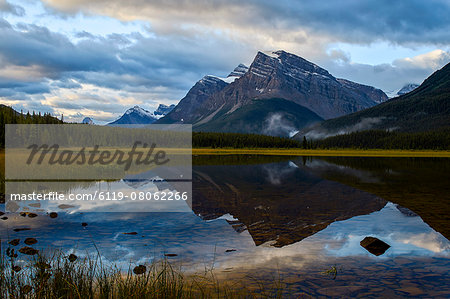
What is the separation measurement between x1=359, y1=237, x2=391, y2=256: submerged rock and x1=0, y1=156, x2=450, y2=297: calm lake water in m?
0.31

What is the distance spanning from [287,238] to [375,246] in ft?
14.8

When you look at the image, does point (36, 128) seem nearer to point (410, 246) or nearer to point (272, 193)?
point (272, 193)

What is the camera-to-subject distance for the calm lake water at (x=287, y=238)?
13875 millimetres

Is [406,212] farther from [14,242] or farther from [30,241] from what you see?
[14,242]

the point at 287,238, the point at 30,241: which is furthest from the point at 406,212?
the point at 30,241

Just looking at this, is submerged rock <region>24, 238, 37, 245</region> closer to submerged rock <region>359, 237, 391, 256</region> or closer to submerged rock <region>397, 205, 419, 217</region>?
submerged rock <region>359, 237, 391, 256</region>

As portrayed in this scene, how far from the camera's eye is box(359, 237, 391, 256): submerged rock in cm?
1753

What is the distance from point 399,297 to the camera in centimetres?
1219

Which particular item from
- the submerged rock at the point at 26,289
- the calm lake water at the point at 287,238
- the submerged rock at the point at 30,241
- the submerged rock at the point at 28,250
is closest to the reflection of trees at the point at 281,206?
the calm lake water at the point at 287,238

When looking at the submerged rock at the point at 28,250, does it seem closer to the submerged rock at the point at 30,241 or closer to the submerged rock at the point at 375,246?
the submerged rock at the point at 30,241

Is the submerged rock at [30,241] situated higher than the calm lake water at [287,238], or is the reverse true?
the submerged rock at [30,241]

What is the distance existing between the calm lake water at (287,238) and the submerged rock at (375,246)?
1.01 feet

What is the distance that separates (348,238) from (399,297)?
7.82 metres

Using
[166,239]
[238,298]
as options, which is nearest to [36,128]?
[166,239]
